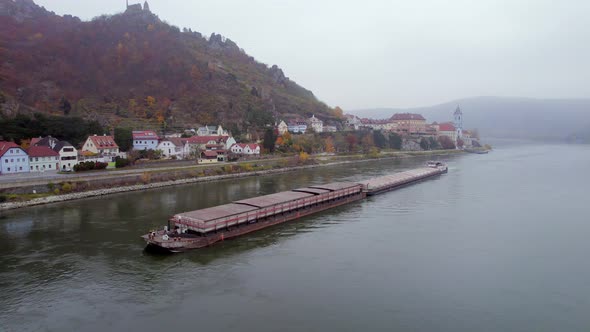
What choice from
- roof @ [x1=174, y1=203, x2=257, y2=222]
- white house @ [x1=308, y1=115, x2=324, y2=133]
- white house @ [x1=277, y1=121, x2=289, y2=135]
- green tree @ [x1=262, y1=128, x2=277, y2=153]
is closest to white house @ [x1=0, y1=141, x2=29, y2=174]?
roof @ [x1=174, y1=203, x2=257, y2=222]

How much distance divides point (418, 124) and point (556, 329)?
4376 inches

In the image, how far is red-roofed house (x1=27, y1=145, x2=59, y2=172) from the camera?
40125 millimetres

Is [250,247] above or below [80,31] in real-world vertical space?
below

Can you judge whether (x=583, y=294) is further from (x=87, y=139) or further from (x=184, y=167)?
(x=87, y=139)

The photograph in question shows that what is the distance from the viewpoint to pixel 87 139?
159 feet

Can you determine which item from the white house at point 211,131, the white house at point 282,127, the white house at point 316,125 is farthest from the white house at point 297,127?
the white house at point 211,131

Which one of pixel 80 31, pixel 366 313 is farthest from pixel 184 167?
pixel 80 31

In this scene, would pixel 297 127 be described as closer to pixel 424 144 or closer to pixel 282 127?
pixel 282 127

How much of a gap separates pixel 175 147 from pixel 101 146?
31.9ft

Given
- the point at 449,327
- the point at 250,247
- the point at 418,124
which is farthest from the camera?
the point at 418,124

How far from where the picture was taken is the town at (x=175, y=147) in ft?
132

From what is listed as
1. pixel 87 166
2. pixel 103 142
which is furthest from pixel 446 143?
pixel 87 166

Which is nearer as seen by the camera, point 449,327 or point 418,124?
point 449,327

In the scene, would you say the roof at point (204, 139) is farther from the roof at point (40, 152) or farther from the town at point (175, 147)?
the roof at point (40, 152)
